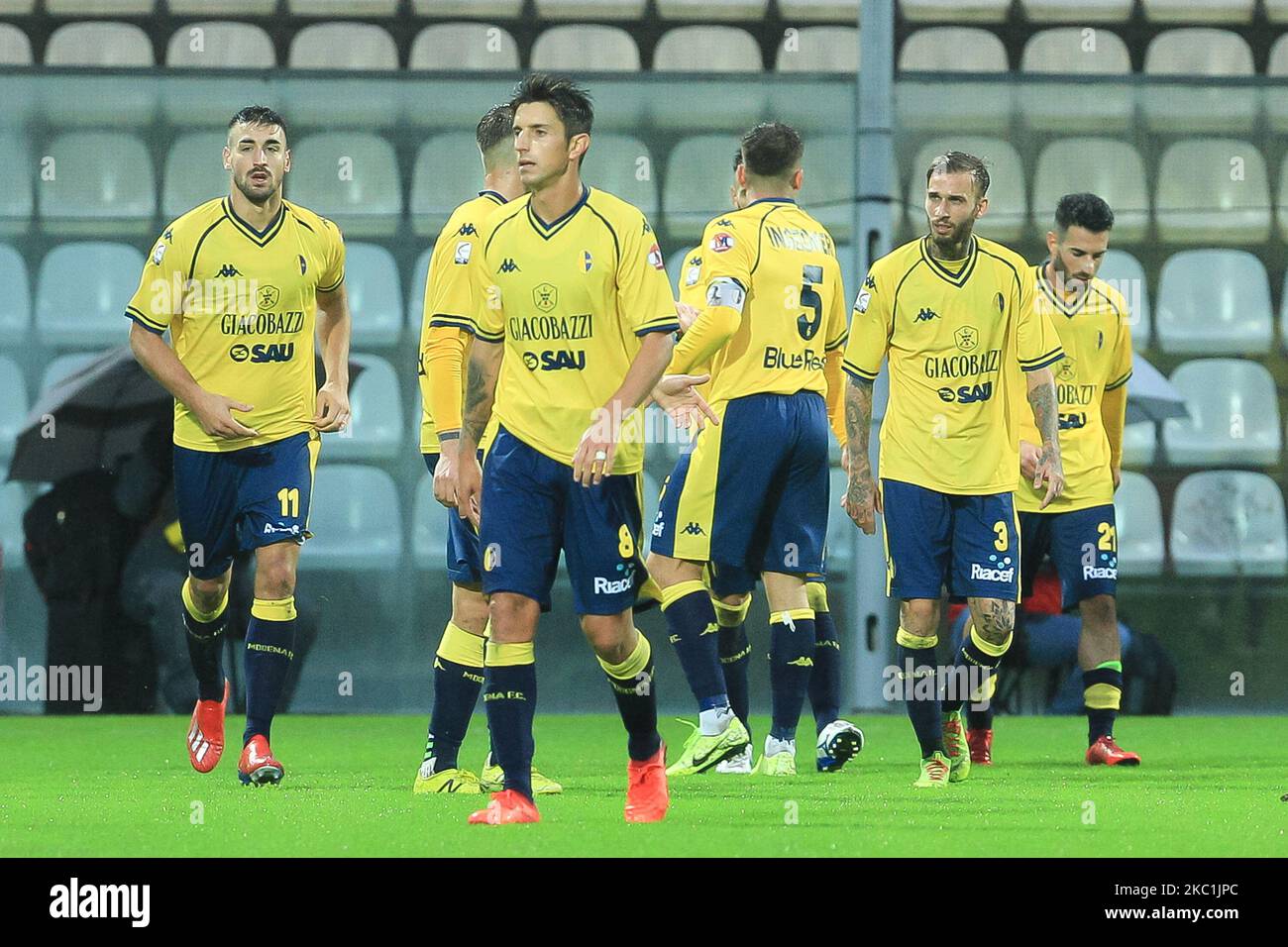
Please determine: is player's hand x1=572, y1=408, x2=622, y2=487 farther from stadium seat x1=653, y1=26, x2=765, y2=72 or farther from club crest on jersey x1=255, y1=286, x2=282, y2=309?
stadium seat x1=653, y1=26, x2=765, y2=72

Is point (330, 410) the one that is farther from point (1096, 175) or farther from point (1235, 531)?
point (1235, 531)

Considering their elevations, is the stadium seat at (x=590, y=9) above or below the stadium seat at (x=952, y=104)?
above

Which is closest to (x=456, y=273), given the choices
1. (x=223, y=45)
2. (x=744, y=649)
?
(x=744, y=649)

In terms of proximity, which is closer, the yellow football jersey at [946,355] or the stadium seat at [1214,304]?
the yellow football jersey at [946,355]

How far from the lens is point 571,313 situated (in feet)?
16.2

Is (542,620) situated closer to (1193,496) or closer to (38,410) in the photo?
(38,410)

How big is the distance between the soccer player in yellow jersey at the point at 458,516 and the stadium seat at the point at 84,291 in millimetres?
4750

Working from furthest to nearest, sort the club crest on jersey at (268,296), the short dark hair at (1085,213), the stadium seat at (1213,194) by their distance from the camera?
the stadium seat at (1213,194)
the short dark hair at (1085,213)
the club crest on jersey at (268,296)

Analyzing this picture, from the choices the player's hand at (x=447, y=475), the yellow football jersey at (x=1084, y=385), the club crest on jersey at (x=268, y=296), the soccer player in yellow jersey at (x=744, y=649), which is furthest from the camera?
the yellow football jersey at (x=1084, y=385)

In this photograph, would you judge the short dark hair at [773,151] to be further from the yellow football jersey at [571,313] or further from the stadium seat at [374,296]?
the stadium seat at [374,296]

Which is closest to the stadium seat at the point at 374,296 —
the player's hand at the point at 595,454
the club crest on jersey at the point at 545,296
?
the club crest on jersey at the point at 545,296

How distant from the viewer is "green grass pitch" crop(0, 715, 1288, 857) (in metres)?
4.67

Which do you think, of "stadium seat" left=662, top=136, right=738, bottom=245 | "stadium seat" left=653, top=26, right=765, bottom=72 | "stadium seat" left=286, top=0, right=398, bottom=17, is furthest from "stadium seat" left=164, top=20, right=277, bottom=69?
"stadium seat" left=662, top=136, right=738, bottom=245

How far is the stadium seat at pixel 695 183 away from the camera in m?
10.7
